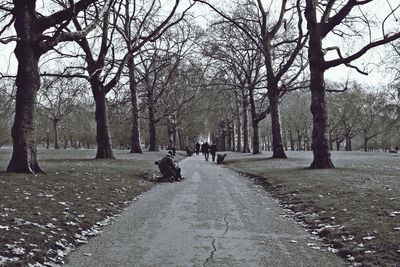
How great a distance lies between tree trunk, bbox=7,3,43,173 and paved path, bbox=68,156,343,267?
437 cm

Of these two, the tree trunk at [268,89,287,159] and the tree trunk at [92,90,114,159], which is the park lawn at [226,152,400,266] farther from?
the tree trunk at [268,89,287,159]

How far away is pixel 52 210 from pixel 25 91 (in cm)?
619

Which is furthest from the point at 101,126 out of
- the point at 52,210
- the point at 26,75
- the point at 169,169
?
the point at 52,210

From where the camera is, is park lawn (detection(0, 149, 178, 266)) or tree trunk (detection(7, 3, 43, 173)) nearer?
park lawn (detection(0, 149, 178, 266))

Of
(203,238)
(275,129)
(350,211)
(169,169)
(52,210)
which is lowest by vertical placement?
(203,238)

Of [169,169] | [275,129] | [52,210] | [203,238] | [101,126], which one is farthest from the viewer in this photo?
[275,129]

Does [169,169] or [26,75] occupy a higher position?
[26,75]

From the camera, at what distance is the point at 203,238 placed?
688 cm

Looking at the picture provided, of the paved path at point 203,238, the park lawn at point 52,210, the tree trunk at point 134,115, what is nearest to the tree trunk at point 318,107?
the paved path at point 203,238

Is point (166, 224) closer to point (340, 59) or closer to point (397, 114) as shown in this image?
point (340, 59)

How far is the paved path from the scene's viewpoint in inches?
224

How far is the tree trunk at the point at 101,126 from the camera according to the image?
24736 mm

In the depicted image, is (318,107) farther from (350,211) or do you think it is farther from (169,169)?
(350,211)

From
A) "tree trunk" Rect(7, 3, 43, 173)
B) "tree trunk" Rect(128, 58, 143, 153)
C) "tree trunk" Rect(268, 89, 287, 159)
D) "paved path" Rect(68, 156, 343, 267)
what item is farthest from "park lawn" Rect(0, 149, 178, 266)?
"tree trunk" Rect(128, 58, 143, 153)
